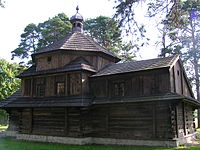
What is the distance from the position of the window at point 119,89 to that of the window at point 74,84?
8.43ft

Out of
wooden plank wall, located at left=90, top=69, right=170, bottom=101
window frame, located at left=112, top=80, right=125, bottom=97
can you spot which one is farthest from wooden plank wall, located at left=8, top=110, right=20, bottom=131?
window frame, located at left=112, top=80, right=125, bottom=97

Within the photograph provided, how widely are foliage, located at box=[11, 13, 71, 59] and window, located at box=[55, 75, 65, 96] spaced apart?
17.7 metres

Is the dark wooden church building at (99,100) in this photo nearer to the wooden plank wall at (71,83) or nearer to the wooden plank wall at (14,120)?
the wooden plank wall at (71,83)

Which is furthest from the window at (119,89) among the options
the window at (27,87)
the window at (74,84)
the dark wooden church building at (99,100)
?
the window at (27,87)

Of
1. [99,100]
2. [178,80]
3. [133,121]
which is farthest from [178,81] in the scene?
[99,100]

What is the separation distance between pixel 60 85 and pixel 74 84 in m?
1.36

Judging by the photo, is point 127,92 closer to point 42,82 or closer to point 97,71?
point 97,71

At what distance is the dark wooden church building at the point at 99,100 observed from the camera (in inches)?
509

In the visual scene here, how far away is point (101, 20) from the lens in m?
33.9

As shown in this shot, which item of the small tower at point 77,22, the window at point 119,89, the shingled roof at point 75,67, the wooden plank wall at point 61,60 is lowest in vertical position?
the window at point 119,89

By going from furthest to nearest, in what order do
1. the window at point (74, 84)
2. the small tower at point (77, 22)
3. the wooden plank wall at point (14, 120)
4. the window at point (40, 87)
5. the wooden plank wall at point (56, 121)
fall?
the small tower at point (77, 22)
the wooden plank wall at point (14, 120)
the window at point (40, 87)
the window at point (74, 84)
the wooden plank wall at point (56, 121)

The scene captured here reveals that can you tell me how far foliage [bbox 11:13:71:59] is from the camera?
33000 mm

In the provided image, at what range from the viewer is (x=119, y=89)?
14719 millimetres

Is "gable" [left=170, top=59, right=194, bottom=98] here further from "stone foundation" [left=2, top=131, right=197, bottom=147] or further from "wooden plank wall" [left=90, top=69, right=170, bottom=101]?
"stone foundation" [left=2, top=131, right=197, bottom=147]
